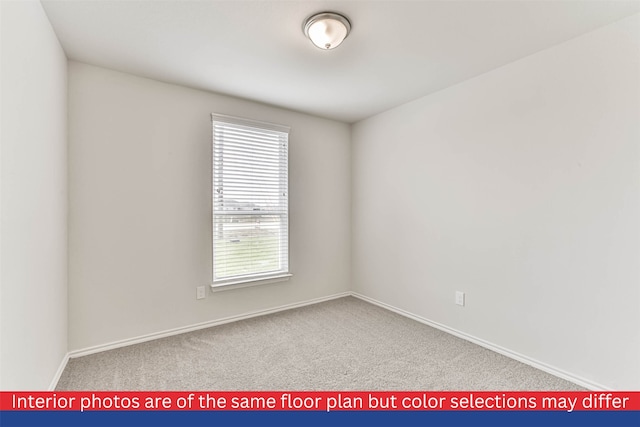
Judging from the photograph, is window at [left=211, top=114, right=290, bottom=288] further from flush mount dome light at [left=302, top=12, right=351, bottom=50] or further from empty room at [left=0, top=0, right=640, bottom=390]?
flush mount dome light at [left=302, top=12, right=351, bottom=50]

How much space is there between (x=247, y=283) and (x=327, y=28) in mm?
2411

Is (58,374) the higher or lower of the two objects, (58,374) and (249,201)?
the lower

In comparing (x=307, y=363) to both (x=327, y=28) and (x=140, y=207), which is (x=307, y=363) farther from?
(x=327, y=28)

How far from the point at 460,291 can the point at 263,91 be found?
2629 mm

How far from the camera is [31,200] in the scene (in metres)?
1.57

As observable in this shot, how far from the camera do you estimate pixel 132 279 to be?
8.36 ft

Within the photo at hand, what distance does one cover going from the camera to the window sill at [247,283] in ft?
9.71

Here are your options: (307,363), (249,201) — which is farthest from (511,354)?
(249,201)

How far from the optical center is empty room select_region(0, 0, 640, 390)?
177cm

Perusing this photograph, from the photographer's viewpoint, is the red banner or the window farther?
the window

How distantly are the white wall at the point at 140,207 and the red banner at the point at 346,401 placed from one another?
0.79m

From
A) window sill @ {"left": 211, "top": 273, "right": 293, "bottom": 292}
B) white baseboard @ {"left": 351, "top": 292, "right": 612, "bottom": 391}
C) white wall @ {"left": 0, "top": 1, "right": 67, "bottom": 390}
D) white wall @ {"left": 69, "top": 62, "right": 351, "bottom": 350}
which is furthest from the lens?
window sill @ {"left": 211, "top": 273, "right": 293, "bottom": 292}

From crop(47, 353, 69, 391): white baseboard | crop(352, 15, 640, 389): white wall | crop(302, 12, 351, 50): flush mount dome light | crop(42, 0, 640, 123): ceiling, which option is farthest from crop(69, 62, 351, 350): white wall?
crop(352, 15, 640, 389): white wall

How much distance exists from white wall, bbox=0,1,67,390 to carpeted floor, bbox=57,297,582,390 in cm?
44
